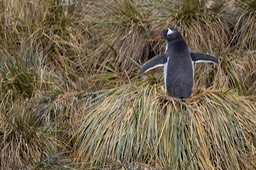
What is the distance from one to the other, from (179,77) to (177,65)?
10cm

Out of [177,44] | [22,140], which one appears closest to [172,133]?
[177,44]

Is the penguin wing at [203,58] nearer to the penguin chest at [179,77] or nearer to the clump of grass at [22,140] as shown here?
the penguin chest at [179,77]

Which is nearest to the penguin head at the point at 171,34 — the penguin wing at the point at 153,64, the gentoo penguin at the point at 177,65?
the gentoo penguin at the point at 177,65

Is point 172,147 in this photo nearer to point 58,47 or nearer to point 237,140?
point 237,140

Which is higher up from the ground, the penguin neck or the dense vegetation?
the penguin neck

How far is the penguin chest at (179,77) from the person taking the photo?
217 inches

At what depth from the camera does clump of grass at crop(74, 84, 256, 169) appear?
5.17 meters

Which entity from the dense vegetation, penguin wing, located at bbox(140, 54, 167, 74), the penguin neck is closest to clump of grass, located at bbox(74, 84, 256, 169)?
the dense vegetation

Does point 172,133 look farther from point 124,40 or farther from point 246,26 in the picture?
point 246,26

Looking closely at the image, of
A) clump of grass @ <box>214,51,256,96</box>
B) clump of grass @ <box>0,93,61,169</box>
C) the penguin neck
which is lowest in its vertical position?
clump of grass @ <box>0,93,61,169</box>

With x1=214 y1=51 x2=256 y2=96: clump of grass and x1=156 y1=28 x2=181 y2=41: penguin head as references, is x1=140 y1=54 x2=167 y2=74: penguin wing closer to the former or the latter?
x1=156 y1=28 x2=181 y2=41: penguin head

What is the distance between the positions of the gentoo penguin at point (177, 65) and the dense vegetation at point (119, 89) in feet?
0.35

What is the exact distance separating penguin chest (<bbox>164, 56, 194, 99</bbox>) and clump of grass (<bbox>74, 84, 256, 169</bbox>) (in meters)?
0.11

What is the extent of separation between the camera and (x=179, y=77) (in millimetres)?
5562
